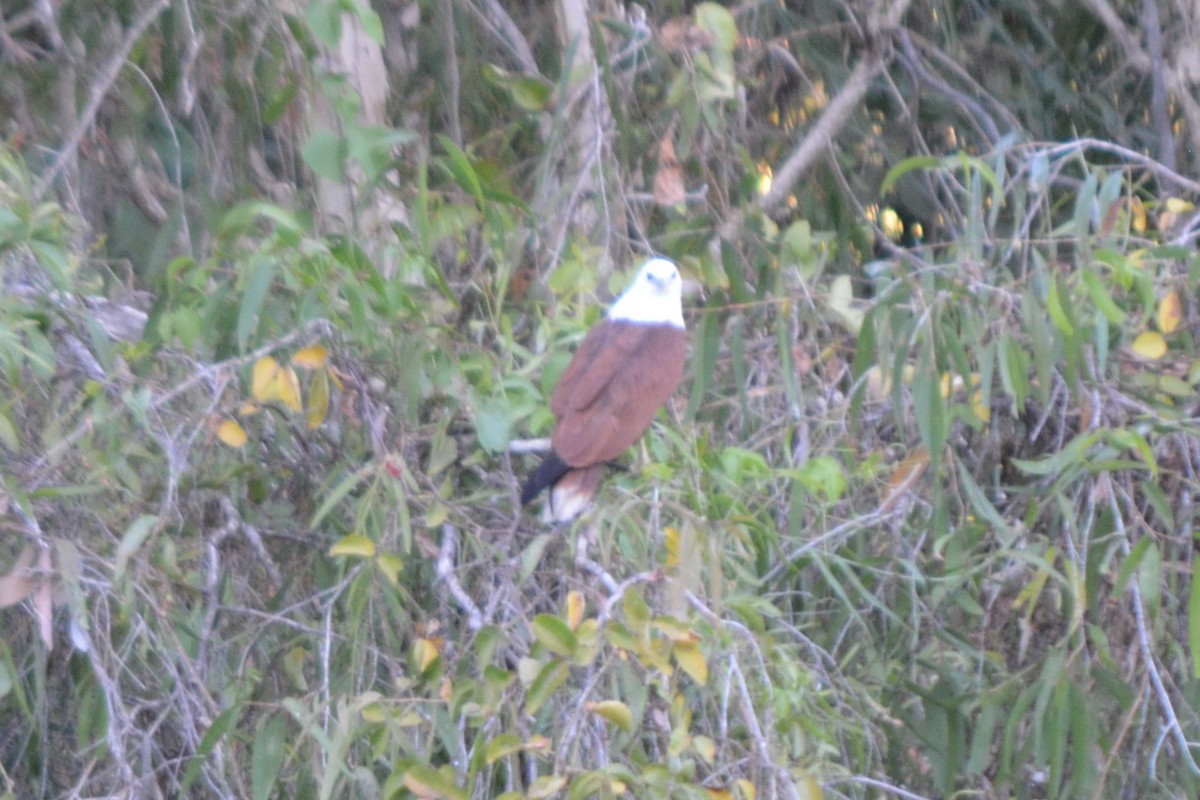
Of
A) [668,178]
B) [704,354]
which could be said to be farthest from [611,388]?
[668,178]

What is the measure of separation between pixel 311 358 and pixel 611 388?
0.67 m

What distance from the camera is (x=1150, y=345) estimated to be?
2840 millimetres

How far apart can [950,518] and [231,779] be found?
161cm

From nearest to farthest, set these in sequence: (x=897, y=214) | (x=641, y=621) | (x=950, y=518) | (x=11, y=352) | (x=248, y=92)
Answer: (x=641, y=621) < (x=11, y=352) < (x=950, y=518) < (x=248, y=92) < (x=897, y=214)

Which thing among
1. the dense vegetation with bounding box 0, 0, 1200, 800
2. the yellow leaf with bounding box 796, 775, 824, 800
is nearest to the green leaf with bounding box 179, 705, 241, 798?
the dense vegetation with bounding box 0, 0, 1200, 800

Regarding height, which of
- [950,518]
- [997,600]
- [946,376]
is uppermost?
[946,376]

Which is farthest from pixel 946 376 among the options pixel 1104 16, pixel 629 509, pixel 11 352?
pixel 1104 16

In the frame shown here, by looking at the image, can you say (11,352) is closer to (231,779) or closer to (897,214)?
(231,779)

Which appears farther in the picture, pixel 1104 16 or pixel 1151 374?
pixel 1104 16

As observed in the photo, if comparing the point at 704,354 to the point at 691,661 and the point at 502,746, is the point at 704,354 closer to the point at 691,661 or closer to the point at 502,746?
the point at 691,661

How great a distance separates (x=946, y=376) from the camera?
303cm

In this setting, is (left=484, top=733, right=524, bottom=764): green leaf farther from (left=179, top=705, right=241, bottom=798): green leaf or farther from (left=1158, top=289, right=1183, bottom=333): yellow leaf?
(left=1158, top=289, right=1183, bottom=333): yellow leaf

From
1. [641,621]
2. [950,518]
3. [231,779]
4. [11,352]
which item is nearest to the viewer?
[641,621]

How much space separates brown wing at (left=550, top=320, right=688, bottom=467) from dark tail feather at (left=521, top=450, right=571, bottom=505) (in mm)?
16
